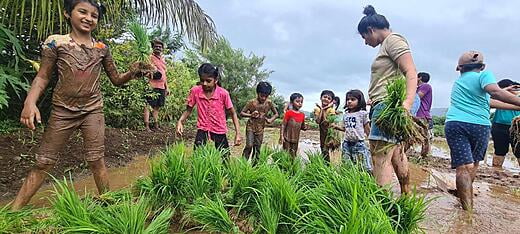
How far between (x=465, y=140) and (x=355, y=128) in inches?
53.4

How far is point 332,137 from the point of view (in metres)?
5.99

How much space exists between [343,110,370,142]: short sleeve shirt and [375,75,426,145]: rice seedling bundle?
5.57 ft

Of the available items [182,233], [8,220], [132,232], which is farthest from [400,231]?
[8,220]

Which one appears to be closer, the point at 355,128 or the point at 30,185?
the point at 30,185

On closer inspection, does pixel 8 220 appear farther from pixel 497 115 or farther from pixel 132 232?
pixel 497 115

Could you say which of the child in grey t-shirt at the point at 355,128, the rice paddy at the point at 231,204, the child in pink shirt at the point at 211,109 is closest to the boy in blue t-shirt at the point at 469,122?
the child in grey t-shirt at the point at 355,128

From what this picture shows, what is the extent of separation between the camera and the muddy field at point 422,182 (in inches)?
145

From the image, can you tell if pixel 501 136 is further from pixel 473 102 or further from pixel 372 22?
pixel 372 22

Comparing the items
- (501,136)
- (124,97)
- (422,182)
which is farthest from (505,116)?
(124,97)

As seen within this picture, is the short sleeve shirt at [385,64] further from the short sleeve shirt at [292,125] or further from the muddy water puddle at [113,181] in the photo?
the short sleeve shirt at [292,125]

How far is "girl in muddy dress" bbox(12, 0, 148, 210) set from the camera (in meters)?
3.17

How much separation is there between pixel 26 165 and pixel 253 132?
297 centimetres

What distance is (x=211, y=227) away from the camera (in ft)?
8.21

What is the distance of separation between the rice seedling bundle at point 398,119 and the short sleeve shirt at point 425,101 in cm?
445
